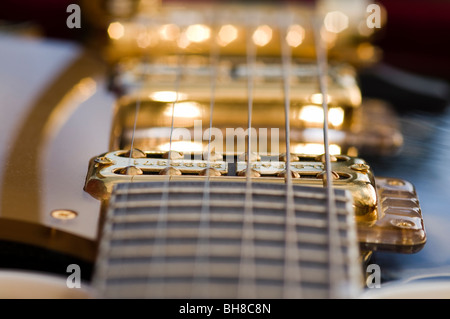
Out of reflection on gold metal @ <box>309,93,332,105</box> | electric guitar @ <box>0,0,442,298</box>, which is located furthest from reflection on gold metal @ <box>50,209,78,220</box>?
reflection on gold metal @ <box>309,93,332,105</box>

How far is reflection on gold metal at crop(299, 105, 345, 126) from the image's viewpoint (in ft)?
2.28

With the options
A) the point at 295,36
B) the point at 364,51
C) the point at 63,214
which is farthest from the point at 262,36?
the point at 63,214

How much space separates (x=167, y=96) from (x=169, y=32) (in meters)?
0.22

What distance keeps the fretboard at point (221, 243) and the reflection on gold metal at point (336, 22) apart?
20.1 inches

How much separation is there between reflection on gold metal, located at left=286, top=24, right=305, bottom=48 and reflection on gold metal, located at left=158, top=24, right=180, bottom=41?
18cm

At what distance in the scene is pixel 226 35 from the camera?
0.90 m

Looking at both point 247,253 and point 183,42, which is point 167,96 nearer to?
point 183,42

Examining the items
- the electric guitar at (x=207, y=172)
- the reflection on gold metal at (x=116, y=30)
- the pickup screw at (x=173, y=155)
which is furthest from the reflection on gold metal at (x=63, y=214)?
the reflection on gold metal at (x=116, y=30)

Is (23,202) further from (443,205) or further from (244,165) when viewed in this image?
(443,205)

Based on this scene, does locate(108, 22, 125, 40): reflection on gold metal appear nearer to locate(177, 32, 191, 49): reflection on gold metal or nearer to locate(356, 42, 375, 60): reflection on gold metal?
locate(177, 32, 191, 49): reflection on gold metal

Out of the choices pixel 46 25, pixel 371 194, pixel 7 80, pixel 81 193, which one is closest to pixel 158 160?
pixel 81 193

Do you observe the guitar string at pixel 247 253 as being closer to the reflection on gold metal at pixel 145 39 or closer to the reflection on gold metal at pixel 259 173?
the reflection on gold metal at pixel 259 173
